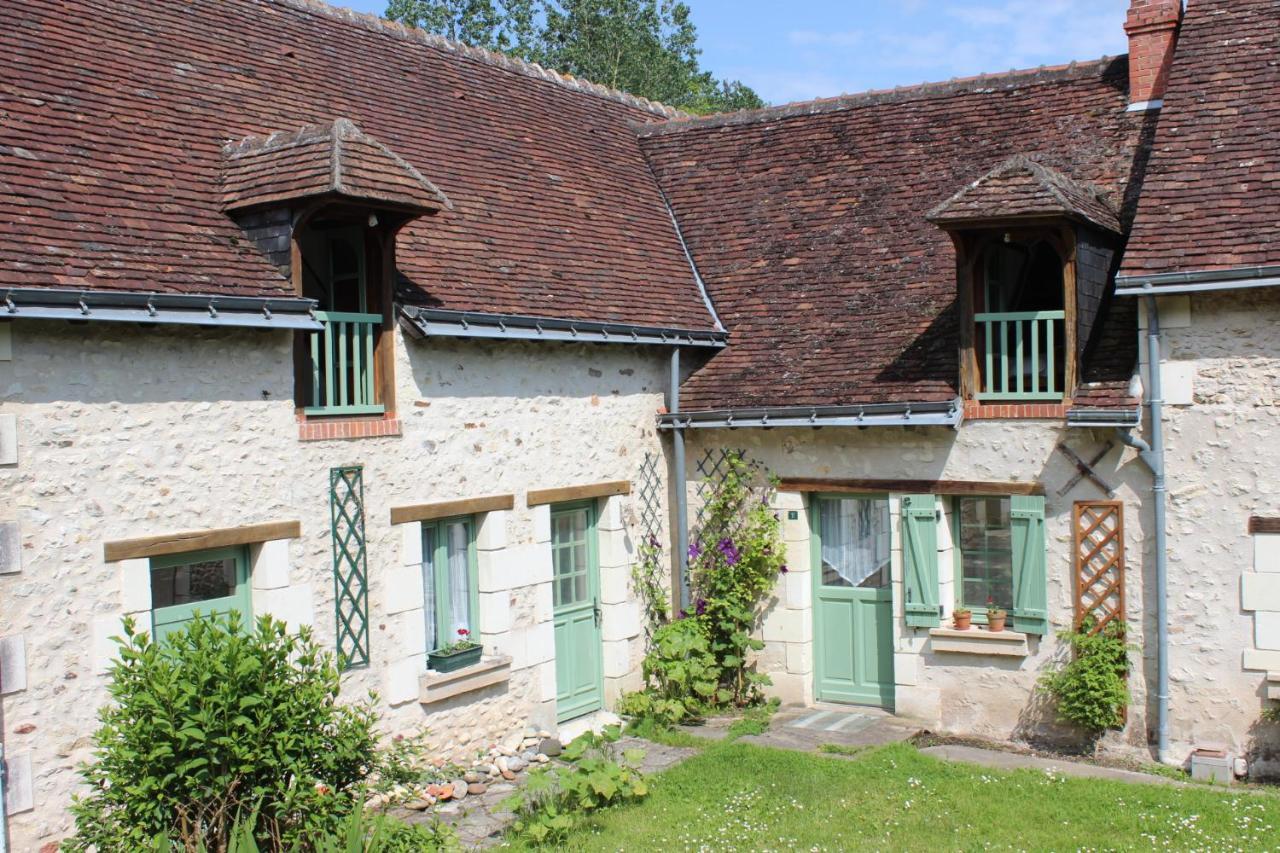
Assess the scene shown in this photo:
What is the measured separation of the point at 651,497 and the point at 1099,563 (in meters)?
3.73

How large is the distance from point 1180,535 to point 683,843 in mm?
4202

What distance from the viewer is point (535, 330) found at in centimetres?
945

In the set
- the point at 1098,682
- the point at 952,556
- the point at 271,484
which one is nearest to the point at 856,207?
the point at 952,556

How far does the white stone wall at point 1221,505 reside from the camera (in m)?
8.57

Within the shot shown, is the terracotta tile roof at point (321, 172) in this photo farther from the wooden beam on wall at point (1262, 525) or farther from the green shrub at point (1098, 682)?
the wooden beam on wall at point (1262, 525)

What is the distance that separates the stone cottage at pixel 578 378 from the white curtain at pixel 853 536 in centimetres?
4

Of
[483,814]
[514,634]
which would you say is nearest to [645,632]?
[514,634]

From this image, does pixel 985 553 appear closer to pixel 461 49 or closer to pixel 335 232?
pixel 335 232

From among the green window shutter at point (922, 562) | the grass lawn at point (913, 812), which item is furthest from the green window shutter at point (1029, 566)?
the grass lawn at point (913, 812)

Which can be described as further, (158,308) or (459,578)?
(459,578)

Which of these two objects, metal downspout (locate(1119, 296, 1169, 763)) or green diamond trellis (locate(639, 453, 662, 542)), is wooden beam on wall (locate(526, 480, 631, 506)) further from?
metal downspout (locate(1119, 296, 1169, 763))

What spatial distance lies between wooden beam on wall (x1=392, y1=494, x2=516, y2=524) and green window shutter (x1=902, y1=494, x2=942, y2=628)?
3.13 metres

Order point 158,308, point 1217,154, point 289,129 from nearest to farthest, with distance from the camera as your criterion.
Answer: point 158,308 < point 1217,154 < point 289,129

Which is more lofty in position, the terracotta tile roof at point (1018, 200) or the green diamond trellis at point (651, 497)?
the terracotta tile roof at point (1018, 200)
